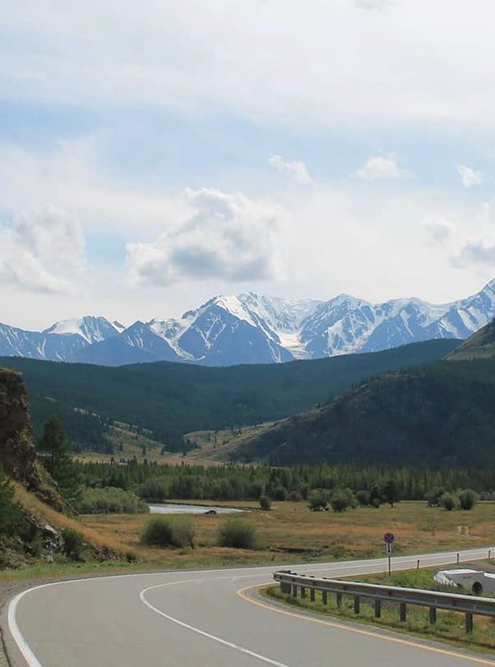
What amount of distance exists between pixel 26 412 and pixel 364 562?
2580 centimetres

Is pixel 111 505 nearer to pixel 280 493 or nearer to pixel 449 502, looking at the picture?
pixel 449 502

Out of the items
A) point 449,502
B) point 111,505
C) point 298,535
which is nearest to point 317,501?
point 449,502

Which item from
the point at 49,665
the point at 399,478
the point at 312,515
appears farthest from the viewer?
the point at 399,478

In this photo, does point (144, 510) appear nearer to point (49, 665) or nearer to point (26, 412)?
point (26, 412)

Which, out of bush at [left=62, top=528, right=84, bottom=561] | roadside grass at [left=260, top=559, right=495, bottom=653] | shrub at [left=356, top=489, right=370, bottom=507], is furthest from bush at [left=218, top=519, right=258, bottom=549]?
shrub at [left=356, top=489, right=370, bottom=507]

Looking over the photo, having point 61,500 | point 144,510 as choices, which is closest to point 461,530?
point 144,510

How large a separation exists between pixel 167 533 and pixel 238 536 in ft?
24.8

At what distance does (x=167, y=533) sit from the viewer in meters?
72.2

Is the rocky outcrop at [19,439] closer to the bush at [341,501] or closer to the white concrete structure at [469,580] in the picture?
the white concrete structure at [469,580]

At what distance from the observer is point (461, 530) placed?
10588cm

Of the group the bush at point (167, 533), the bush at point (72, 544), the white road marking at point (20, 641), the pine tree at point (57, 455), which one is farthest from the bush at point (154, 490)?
the white road marking at point (20, 641)

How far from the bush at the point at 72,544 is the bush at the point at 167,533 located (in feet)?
63.4

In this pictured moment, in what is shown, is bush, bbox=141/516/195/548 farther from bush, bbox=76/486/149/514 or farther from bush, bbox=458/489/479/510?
bush, bbox=458/489/479/510

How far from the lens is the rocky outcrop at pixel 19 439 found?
59.2 metres
